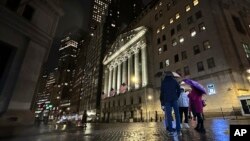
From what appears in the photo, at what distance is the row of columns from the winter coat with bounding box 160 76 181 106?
114 feet

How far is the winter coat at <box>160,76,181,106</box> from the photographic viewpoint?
5609 millimetres

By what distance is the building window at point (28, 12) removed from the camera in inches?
482

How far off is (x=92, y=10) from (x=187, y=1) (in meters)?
104

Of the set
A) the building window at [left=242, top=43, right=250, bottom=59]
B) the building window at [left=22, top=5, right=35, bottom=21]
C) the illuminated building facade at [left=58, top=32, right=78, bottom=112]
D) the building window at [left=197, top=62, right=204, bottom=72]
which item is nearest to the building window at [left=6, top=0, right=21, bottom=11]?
the building window at [left=22, top=5, right=35, bottom=21]

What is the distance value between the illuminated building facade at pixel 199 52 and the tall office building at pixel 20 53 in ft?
73.7

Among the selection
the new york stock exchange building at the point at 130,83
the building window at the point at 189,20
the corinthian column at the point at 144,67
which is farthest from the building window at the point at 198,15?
the corinthian column at the point at 144,67

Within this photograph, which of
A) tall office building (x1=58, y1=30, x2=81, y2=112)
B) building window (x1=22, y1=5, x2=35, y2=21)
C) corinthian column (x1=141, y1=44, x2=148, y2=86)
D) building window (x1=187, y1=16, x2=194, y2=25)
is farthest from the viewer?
tall office building (x1=58, y1=30, x2=81, y2=112)

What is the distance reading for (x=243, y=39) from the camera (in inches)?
1127

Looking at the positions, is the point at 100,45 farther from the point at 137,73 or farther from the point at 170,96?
the point at 170,96

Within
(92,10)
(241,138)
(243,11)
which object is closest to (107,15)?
(92,10)

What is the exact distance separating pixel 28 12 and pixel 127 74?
39.4m

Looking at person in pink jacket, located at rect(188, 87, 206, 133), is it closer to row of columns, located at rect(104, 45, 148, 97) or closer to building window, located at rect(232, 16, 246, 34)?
building window, located at rect(232, 16, 246, 34)

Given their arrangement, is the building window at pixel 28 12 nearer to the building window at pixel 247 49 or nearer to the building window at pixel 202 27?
the building window at pixel 202 27

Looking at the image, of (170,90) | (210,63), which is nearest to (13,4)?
(170,90)
